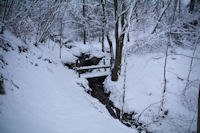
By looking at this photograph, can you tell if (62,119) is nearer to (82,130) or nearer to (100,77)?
(82,130)

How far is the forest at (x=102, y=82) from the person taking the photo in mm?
2412

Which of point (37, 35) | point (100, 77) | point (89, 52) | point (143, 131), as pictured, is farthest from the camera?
point (89, 52)

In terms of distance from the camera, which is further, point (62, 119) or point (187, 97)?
point (187, 97)

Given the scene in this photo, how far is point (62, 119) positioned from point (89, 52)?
30.8 feet

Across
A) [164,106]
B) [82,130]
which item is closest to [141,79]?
[164,106]

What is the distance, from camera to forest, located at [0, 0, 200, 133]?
2412 mm

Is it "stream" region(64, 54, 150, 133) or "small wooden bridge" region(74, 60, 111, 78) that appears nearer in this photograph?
"stream" region(64, 54, 150, 133)

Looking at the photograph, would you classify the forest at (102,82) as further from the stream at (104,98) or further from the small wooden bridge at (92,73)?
the small wooden bridge at (92,73)

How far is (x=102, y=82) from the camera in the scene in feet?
29.3

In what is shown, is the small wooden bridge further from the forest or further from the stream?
the stream

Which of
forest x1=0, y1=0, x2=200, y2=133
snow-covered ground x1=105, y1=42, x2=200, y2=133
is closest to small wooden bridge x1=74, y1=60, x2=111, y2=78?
forest x1=0, y1=0, x2=200, y2=133

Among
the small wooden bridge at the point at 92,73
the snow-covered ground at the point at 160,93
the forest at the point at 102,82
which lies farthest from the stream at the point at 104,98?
the small wooden bridge at the point at 92,73

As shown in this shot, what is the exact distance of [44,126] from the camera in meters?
2.00

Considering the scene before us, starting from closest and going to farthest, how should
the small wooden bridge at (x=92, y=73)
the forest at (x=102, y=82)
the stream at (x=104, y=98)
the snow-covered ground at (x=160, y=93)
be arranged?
the forest at (x=102, y=82)
the snow-covered ground at (x=160, y=93)
the stream at (x=104, y=98)
the small wooden bridge at (x=92, y=73)
